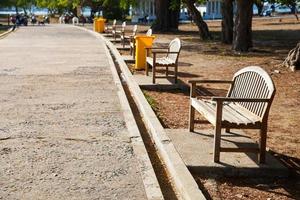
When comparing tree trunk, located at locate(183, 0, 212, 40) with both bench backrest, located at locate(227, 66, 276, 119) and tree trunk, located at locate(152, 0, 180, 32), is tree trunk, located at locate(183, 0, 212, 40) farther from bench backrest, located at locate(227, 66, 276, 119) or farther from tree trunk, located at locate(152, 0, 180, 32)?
bench backrest, located at locate(227, 66, 276, 119)

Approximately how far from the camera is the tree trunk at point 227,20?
24.6 meters

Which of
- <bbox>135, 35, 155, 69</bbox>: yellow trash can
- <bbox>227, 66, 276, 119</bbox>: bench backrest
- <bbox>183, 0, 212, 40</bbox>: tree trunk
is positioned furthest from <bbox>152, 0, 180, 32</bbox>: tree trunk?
<bbox>227, 66, 276, 119</bbox>: bench backrest

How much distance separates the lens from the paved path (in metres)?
5.07

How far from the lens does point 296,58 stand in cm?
1445

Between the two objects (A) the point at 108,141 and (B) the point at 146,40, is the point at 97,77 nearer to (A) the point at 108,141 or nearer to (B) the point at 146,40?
(B) the point at 146,40

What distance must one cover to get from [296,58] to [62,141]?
367 inches

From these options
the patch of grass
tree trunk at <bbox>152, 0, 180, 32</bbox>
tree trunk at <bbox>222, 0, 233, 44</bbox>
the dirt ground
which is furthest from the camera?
tree trunk at <bbox>152, 0, 180, 32</bbox>

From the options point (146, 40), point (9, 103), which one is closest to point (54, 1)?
point (146, 40)

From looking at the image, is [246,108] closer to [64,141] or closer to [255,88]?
[255,88]

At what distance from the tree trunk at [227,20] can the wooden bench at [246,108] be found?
1860cm

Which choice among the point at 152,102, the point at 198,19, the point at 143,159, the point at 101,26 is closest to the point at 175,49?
the point at 152,102

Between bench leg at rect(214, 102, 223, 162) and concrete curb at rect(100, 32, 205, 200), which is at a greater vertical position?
bench leg at rect(214, 102, 223, 162)

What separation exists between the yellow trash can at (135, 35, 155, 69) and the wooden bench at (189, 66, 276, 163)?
756 centimetres

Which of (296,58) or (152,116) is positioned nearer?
(152,116)
